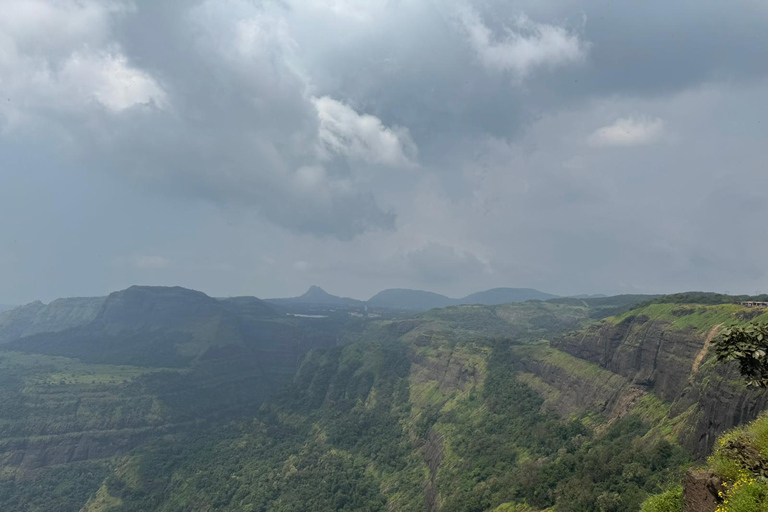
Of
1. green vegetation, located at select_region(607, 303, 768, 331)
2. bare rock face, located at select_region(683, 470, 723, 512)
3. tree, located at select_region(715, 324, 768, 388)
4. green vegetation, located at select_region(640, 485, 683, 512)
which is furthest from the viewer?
green vegetation, located at select_region(607, 303, 768, 331)

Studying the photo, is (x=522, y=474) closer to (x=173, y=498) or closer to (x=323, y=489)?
(x=323, y=489)

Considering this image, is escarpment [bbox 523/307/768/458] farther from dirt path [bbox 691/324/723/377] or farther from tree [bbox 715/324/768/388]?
tree [bbox 715/324/768/388]

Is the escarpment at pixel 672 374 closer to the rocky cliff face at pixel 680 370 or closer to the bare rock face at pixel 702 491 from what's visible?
the rocky cliff face at pixel 680 370

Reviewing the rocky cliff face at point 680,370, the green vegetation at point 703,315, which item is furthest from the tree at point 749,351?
the green vegetation at point 703,315

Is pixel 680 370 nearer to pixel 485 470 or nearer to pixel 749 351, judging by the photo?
pixel 485 470

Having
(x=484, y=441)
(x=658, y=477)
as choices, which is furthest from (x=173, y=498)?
(x=658, y=477)

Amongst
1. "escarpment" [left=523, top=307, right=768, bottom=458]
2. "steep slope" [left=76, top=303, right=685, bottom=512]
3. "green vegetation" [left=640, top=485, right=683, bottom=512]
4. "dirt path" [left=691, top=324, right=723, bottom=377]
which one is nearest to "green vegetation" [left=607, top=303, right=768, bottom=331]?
"escarpment" [left=523, top=307, right=768, bottom=458]

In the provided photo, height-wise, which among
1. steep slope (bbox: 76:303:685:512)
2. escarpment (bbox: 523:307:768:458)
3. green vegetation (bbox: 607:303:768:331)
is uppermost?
green vegetation (bbox: 607:303:768:331)
